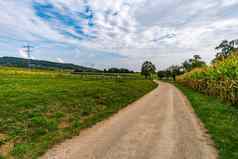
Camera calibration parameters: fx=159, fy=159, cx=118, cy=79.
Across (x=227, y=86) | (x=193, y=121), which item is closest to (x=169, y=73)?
(x=227, y=86)

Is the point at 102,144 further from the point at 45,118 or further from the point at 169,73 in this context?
the point at 169,73

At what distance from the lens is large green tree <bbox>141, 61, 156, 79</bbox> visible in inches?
3836

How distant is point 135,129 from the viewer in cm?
572

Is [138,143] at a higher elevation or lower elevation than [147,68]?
lower

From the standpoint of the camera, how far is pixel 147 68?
324 ft

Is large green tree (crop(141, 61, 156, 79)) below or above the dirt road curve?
above

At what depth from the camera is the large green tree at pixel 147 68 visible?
320 feet

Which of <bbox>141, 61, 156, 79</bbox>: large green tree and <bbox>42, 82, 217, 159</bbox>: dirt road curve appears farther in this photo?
<bbox>141, 61, 156, 79</bbox>: large green tree

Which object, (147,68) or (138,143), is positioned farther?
(147,68)

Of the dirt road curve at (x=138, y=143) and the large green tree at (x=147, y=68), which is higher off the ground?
the large green tree at (x=147, y=68)

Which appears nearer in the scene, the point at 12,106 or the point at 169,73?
the point at 12,106

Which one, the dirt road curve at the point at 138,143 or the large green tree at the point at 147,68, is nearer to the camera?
the dirt road curve at the point at 138,143

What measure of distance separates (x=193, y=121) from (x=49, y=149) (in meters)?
5.86

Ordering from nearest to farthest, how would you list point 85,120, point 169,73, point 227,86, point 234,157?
point 234,157 < point 85,120 < point 227,86 < point 169,73
